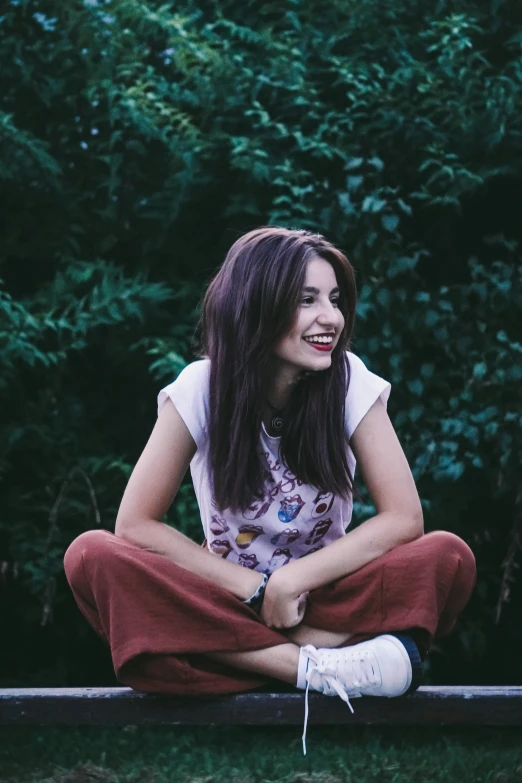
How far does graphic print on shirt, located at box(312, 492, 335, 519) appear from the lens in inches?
99.3

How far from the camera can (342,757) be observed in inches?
113

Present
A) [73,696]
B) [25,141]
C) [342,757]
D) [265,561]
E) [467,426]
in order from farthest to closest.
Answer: [25,141], [467,426], [342,757], [265,561], [73,696]

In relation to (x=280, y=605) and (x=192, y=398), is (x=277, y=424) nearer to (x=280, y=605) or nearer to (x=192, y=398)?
(x=192, y=398)

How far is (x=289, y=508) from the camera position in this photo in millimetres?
2512

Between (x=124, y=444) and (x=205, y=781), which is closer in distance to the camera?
(x=205, y=781)

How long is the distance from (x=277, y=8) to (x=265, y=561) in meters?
1.95

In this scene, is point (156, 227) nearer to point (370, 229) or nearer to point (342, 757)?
point (370, 229)

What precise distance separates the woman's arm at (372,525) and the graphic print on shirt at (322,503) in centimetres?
10

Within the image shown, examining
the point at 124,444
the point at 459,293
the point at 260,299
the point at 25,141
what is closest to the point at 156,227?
the point at 25,141

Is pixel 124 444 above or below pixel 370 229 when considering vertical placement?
below

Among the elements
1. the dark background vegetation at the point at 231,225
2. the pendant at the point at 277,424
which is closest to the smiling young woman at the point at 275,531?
the pendant at the point at 277,424

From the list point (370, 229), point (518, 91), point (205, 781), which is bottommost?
point (205, 781)

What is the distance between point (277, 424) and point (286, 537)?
257 mm

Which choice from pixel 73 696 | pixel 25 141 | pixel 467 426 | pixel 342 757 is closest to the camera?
pixel 73 696
